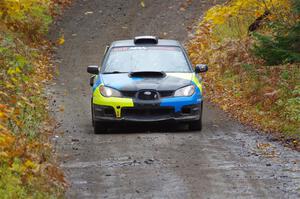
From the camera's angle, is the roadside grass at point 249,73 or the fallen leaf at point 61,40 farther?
the fallen leaf at point 61,40

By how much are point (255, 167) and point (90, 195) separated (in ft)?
9.27

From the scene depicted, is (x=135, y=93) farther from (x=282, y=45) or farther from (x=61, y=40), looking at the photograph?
(x=61, y=40)

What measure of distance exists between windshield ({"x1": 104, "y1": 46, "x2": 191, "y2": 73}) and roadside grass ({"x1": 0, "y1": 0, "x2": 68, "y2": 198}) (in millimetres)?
1851

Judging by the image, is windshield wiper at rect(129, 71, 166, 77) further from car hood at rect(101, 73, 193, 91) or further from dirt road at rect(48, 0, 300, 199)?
dirt road at rect(48, 0, 300, 199)

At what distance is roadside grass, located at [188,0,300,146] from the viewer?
1602 centimetres

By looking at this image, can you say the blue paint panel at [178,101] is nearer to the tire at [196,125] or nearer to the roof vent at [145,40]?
the tire at [196,125]

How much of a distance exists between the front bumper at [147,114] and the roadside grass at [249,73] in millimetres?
1691

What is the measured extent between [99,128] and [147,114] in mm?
986

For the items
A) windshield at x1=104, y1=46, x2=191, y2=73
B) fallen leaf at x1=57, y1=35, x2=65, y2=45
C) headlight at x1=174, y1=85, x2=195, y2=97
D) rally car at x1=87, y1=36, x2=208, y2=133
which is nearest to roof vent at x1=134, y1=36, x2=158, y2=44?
windshield at x1=104, y1=46, x2=191, y2=73

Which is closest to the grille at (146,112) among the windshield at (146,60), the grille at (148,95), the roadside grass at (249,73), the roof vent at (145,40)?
the grille at (148,95)

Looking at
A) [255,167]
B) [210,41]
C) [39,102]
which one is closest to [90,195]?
[255,167]

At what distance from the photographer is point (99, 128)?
1503 centimetres

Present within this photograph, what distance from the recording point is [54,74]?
83.2 feet

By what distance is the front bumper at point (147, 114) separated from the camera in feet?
48.2
